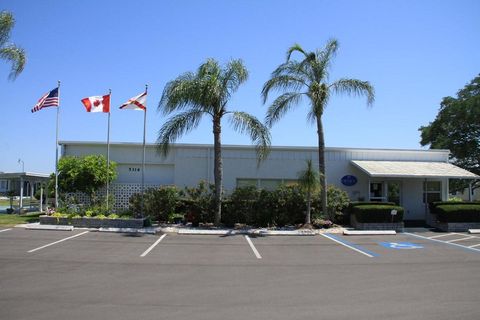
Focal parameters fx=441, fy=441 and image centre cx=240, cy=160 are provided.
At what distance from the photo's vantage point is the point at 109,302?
7418mm

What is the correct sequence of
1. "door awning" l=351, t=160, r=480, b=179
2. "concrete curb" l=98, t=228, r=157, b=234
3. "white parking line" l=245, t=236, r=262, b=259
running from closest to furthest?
1. "white parking line" l=245, t=236, r=262, b=259
2. "concrete curb" l=98, t=228, r=157, b=234
3. "door awning" l=351, t=160, r=480, b=179

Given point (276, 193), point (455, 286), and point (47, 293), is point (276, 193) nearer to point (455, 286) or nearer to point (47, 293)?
point (455, 286)

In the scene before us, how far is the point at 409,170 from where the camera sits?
23.5 m

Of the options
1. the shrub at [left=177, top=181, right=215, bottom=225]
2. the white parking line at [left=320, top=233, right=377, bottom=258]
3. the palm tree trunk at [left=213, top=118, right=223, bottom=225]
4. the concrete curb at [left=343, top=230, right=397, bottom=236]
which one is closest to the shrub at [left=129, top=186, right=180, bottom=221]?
the shrub at [left=177, top=181, right=215, bottom=225]

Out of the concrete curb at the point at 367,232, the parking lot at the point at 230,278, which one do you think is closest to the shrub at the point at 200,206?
the parking lot at the point at 230,278

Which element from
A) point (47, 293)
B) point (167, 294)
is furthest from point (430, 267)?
point (47, 293)

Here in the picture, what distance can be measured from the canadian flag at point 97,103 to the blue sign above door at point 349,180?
1310 cm

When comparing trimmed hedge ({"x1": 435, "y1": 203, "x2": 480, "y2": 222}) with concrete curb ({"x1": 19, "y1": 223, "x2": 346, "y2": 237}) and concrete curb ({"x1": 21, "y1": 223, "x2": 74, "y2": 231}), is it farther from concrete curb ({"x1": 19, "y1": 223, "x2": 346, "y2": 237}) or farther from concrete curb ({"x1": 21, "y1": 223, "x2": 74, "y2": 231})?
concrete curb ({"x1": 21, "y1": 223, "x2": 74, "y2": 231})

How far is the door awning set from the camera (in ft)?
74.1

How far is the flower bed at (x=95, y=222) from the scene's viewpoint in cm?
1844

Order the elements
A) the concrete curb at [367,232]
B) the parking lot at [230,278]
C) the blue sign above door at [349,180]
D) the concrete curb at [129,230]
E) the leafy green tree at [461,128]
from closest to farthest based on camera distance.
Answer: the parking lot at [230,278]
the concrete curb at [129,230]
the concrete curb at [367,232]
the blue sign above door at [349,180]
the leafy green tree at [461,128]

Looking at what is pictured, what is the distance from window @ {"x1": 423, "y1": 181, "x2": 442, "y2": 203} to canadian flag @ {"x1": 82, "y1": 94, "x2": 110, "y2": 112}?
58.4 feet

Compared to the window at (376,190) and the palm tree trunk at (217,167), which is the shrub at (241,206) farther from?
the window at (376,190)

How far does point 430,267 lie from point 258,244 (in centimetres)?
582
